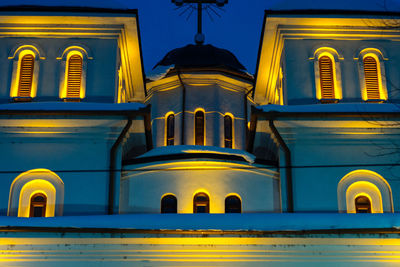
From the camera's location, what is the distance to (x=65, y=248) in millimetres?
13602

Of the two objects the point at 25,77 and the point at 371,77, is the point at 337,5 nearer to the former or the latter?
the point at 371,77

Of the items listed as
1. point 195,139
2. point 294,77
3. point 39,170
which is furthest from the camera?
point 195,139

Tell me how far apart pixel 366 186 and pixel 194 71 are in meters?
9.16

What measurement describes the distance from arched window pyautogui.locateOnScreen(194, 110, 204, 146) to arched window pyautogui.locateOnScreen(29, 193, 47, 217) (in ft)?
25.0

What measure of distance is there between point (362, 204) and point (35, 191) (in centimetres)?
845

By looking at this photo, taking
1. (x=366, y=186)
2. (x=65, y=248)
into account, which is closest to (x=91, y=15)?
(x=65, y=248)

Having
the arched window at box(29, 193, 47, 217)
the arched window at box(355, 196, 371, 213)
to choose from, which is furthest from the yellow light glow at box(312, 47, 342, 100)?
the arched window at box(29, 193, 47, 217)

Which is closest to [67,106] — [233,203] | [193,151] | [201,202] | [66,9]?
[66,9]

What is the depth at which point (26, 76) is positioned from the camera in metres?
17.9

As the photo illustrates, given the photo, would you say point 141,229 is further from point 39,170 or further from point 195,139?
point 195,139

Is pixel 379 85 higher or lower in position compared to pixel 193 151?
higher

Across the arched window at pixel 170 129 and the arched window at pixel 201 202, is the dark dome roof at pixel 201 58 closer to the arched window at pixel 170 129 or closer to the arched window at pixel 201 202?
the arched window at pixel 170 129

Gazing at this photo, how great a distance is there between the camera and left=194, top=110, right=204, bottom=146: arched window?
2231 cm

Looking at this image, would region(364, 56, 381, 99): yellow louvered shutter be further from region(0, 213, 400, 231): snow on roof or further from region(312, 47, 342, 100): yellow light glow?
region(0, 213, 400, 231): snow on roof
